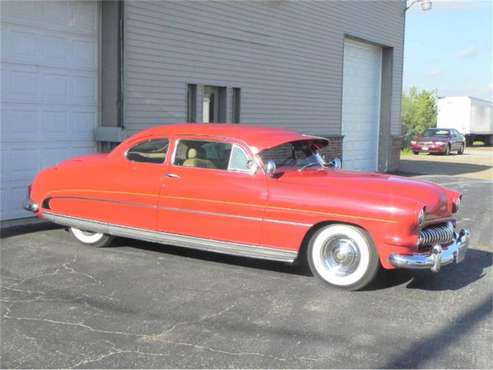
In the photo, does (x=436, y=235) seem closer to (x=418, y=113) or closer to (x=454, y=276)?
(x=454, y=276)

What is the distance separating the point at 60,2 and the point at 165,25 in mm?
1959

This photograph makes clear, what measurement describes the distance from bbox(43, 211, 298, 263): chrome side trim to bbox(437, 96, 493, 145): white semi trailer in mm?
38025

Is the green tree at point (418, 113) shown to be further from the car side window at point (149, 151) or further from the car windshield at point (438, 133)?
the car side window at point (149, 151)

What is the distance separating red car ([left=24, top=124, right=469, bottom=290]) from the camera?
5301 millimetres

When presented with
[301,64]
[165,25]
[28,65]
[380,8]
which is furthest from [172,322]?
[380,8]

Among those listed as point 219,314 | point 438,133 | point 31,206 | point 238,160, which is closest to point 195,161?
point 238,160

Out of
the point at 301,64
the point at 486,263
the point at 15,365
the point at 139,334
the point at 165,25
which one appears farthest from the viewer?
the point at 301,64

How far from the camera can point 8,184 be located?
848cm

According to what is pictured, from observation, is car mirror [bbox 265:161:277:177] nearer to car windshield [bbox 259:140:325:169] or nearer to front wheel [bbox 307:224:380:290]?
car windshield [bbox 259:140:325:169]

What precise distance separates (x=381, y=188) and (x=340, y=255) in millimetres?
716

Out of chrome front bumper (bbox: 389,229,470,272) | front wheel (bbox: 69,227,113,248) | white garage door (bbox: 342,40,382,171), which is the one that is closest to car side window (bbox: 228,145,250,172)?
chrome front bumper (bbox: 389,229,470,272)

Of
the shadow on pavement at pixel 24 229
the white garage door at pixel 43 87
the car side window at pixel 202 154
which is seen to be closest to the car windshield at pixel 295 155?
the car side window at pixel 202 154

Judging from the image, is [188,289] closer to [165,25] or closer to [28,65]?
[28,65]

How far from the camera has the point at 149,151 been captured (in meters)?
6.47
